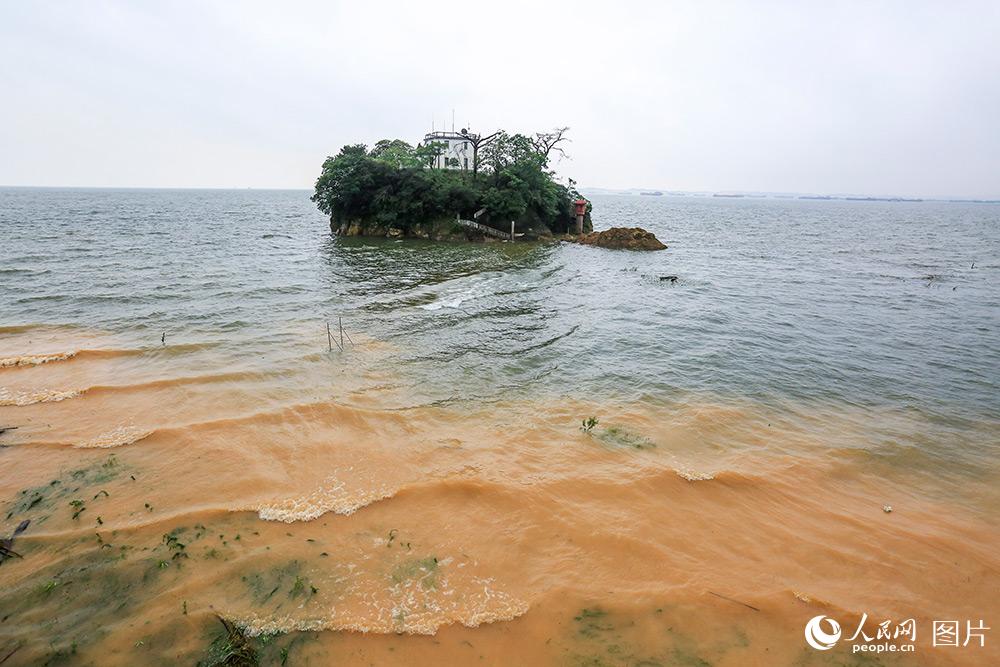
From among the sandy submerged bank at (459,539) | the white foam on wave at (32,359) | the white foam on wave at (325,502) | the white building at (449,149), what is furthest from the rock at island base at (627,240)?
the white foam on wave at (325,502)

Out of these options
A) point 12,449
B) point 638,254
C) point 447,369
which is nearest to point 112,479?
point 12,449

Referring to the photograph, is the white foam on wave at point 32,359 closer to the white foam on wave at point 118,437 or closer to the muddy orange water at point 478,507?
the muddy orange water at point 478,507

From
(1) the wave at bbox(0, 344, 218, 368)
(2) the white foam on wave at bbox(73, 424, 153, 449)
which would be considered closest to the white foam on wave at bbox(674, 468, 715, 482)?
(2) the white foam on wave at bbox(73, 424, 153, 449)

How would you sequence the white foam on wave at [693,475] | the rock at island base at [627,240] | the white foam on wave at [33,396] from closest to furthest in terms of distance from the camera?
1. the white foam on wave at [693,475]
2. the white foam on wave at [33,396]
3. the rock at island base at [627,240]

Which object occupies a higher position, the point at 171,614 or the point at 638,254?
the point at 638,254

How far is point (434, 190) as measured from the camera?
1752 inches

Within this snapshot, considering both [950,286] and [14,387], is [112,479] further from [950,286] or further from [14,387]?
[950,286]

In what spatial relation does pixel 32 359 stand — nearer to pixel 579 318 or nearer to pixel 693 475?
pixel 693 475

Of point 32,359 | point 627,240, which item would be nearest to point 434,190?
point 627,240

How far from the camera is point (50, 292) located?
71.9 ft

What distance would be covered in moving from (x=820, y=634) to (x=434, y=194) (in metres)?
43.7

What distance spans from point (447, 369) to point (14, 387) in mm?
11166

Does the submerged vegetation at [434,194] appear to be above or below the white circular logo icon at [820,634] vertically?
above

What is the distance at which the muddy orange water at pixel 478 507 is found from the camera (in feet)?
18.2
